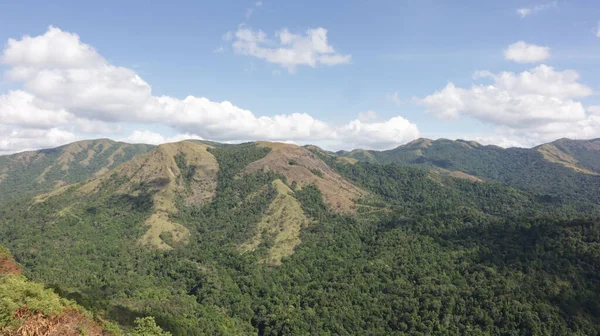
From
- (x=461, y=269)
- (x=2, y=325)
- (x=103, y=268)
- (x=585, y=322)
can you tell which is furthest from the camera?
(x=103, y=268)

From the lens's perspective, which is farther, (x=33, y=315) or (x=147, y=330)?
(x=147, y=330)

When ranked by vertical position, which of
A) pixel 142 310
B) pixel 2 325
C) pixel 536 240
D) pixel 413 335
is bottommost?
pixel 413 335

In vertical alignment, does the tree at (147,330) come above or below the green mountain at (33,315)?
below

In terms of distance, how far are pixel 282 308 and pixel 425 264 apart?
81.8 m

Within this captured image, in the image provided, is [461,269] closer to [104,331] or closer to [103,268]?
[104,331]

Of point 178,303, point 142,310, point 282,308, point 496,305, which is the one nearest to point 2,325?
point 142,310

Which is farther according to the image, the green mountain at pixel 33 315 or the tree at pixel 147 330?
the tree at pixel 147 330

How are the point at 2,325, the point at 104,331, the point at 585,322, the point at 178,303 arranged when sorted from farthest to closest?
the point at 178,303, the point at 585,322, the point at 104,331, the point at 2,325

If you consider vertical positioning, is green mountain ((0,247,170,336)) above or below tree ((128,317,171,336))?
above

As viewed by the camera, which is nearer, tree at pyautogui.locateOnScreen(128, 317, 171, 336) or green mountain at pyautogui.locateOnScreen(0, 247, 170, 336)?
green mountain at pyautogui.locateOnScreen(0, 247, 170, 336)

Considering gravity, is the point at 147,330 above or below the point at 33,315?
below

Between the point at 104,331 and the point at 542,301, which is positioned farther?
the point at 542,301

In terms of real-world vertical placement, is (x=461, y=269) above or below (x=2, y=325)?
below

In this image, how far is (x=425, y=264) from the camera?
606ft
